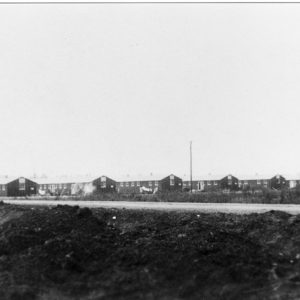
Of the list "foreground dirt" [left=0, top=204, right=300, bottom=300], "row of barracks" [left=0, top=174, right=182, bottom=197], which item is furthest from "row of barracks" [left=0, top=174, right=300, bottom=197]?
"foreground dirt" [left=0, top=204, right=300, bottom=300]

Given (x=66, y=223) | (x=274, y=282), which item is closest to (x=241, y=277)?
(x=274, y=282)

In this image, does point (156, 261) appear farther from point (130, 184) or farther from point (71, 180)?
point (130, 184)

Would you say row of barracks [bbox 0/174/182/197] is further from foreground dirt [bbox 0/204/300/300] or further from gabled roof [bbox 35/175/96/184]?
foreground dirt [bbox 0/204/300/300]

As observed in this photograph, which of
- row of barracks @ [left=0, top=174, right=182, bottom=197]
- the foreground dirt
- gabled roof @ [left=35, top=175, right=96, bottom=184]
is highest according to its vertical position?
gabled roof @ [left=35, top=175, right=96, bottom=184]

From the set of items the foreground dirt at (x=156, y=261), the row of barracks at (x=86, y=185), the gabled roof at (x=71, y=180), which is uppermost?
the gabled roof at (x=71, y=180)

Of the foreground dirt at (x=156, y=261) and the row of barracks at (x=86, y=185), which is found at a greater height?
the row of barracks at (x=86, y=185)

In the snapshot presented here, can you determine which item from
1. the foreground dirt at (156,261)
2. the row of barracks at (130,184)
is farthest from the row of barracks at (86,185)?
the foreground dirt at (156,261)

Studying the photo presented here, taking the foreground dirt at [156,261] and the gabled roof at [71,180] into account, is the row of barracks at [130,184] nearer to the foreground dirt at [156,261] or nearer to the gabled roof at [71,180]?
the gabled roof at [71,180]
